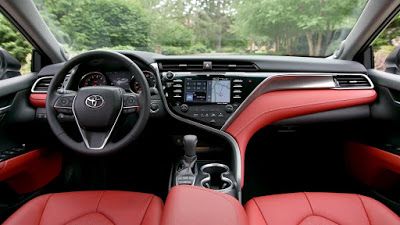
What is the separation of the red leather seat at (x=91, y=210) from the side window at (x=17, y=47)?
3.51ft

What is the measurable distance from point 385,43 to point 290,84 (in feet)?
2.26

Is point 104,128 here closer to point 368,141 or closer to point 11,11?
point 11,11

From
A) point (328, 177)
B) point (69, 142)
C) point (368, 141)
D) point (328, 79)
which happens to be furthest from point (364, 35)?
point (69, 142)

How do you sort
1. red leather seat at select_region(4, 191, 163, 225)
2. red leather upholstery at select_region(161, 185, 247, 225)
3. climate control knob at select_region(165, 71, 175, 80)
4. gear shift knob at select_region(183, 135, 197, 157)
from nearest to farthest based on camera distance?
red leather upholstery at select_region(161, 185, 247, 225) < red leather seat at select_region(4, 191, 163, 225) < gear shift knob at select_region(183, 135, 197, 157) < climate control knob at select_region(165, 71, 175, 80)

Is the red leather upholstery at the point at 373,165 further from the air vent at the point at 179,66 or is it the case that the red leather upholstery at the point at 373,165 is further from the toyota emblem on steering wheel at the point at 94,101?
the toyota emblem on steering wheel at the point at 94,101

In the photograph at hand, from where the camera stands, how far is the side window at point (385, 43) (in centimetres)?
228

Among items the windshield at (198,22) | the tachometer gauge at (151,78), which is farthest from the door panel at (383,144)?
the tachometer gauge at (151,78)

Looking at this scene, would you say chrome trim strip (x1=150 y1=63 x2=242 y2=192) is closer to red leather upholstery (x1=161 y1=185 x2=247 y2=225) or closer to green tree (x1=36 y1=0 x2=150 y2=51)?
green tree (x1=36 y1=0 x2=150 y2=51)

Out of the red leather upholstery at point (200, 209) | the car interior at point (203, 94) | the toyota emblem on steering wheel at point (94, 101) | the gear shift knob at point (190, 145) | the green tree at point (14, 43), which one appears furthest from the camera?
the green tree at point (14, 43)

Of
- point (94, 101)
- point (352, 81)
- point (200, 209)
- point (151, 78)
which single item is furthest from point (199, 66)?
point (200, 209)

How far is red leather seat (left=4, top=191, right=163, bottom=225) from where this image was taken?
1620mm

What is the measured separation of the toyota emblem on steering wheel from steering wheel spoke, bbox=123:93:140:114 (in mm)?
103

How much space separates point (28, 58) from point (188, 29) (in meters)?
1.05

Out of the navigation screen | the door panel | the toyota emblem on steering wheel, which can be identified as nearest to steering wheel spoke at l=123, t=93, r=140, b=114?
the toyota emblem on steering wheel
